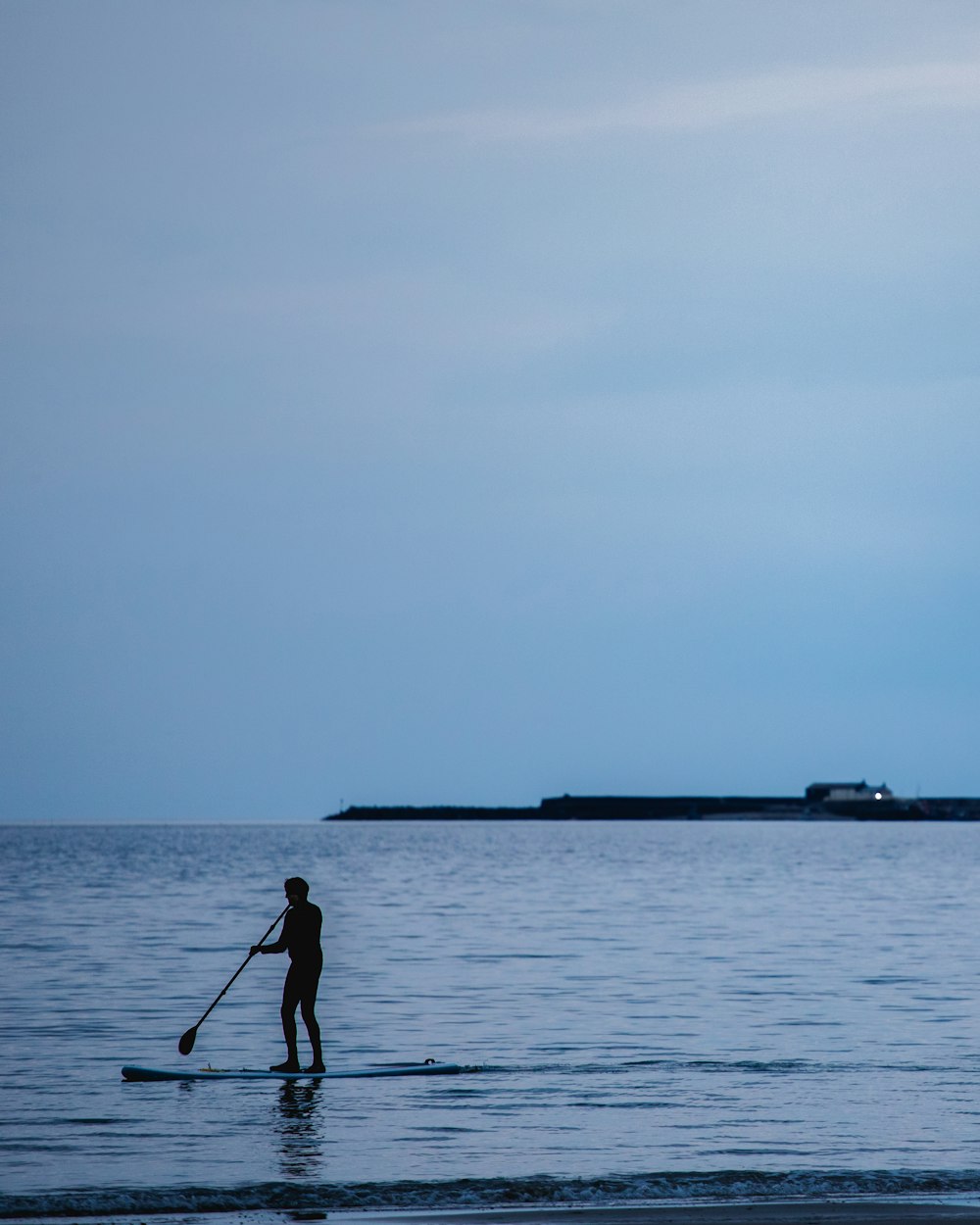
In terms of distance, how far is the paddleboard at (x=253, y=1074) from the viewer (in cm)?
1852

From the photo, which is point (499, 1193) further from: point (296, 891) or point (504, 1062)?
point (504, 1062)

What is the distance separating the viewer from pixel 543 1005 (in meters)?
26.0

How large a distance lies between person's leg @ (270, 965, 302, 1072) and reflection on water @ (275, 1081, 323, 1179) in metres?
0.20

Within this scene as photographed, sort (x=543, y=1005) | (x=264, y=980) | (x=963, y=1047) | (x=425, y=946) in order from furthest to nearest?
1. (x=425, y=946)
2. (x=264, y=980)
3. (x=543, y=1005)
4. (x=963, y=1047)

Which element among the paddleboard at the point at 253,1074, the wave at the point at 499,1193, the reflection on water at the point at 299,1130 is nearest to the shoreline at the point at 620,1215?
the wave at the point at 499,1193

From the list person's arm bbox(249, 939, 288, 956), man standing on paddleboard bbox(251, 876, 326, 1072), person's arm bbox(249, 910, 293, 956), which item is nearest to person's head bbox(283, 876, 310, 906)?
man standing on paddleboard bbox(251, 876, 326, 1072)

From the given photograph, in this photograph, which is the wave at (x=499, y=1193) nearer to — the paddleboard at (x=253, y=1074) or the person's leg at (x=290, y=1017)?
the person's leg at (x=290, y=1017)

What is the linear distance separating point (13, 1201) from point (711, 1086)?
26.9 feet

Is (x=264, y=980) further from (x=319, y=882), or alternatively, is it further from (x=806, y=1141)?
(x=319, y=882)

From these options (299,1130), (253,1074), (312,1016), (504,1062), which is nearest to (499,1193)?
(299,1130)

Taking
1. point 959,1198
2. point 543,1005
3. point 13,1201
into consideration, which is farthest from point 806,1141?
point 543,1005

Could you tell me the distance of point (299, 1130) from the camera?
15609mm

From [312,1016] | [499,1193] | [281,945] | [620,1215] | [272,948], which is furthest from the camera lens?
[312,1016]

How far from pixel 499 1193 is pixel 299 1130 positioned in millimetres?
3293
